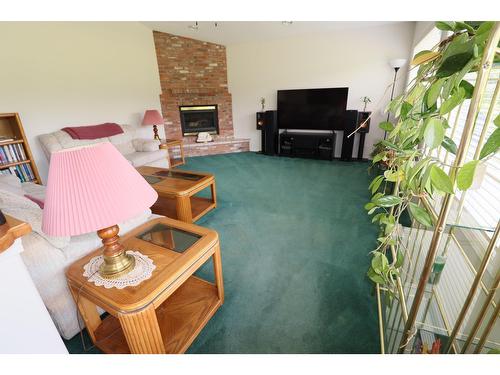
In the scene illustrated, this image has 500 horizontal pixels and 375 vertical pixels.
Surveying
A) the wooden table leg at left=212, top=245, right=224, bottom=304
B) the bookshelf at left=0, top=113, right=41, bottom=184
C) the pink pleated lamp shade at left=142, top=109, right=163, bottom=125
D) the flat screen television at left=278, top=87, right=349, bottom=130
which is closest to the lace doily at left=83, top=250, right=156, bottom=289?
the wooden table leg at left=212, top=245, right=224, bottom=304

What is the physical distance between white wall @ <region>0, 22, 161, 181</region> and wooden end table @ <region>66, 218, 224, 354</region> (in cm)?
311

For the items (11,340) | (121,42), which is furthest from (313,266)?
(121,42)

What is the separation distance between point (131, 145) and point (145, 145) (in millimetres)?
274

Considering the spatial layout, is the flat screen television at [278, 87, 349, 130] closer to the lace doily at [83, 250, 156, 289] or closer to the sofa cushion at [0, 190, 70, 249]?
the lace doily at [83, 250, 156, 289]

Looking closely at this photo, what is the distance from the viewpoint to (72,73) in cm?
349

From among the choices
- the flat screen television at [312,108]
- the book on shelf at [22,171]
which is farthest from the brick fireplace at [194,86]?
the book on shelf at [22,171]

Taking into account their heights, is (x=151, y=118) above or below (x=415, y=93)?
below

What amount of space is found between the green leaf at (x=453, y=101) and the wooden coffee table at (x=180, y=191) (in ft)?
6.82

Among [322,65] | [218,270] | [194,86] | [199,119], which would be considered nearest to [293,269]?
[218,270]

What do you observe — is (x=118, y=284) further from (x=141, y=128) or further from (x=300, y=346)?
(x=141, y=128)

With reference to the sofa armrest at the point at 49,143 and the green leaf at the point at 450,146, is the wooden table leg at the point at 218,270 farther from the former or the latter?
the sofa armrest at the point at 49,143

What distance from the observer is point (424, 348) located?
0.84m

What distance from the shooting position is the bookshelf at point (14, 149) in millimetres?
2775

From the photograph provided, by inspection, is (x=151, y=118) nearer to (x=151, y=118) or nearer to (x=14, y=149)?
(x=151, y=118)
